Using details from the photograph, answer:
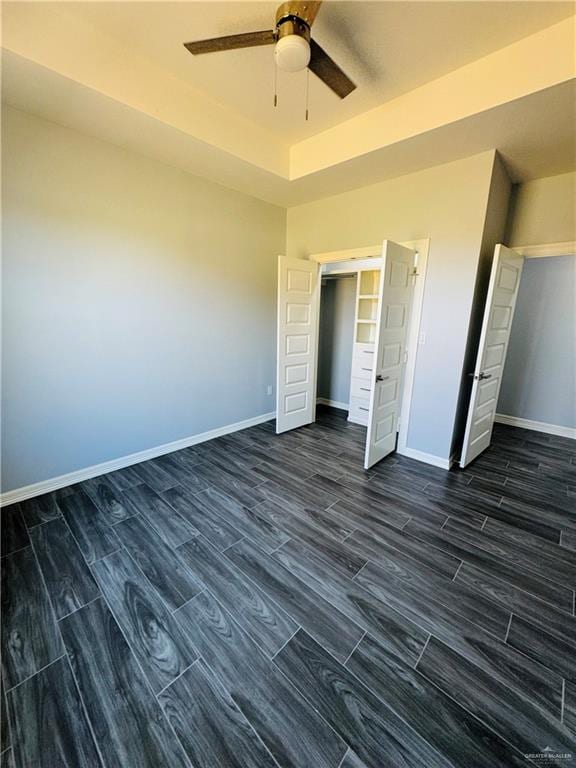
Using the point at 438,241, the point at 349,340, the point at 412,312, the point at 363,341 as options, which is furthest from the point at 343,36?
the point at 349,340

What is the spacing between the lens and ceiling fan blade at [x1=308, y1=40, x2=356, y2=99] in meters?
1.55

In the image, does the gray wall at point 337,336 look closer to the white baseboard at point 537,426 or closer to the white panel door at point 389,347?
the white panel door at point 389,347

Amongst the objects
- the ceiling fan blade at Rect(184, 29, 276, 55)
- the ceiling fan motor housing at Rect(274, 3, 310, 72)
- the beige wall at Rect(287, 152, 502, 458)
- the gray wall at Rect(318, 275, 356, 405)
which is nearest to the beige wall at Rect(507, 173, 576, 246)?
the beige wall at Rect(287, 152, 502, 458)

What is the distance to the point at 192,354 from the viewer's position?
340cm

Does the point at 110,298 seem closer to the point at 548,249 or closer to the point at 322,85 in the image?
the point at 322,85

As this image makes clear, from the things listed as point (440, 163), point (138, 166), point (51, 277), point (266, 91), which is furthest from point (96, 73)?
point (440, 163)

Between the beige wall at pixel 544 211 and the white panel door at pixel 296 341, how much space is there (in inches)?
88.6

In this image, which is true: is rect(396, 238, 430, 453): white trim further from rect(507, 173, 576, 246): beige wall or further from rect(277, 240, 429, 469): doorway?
rect(507, 173, 576, 246): beige wall

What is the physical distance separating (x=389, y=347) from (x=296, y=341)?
1.27m

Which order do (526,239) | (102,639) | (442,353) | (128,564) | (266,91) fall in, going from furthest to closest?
(526,239), (442,353), (266,91), (128,564), (102,639)

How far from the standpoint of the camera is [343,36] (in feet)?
6.18

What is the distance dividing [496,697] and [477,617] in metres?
0.38

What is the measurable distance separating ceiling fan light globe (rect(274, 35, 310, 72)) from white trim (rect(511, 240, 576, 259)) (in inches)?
120

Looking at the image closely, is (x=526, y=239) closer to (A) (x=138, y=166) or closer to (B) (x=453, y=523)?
(B) (x=453, y=523)
